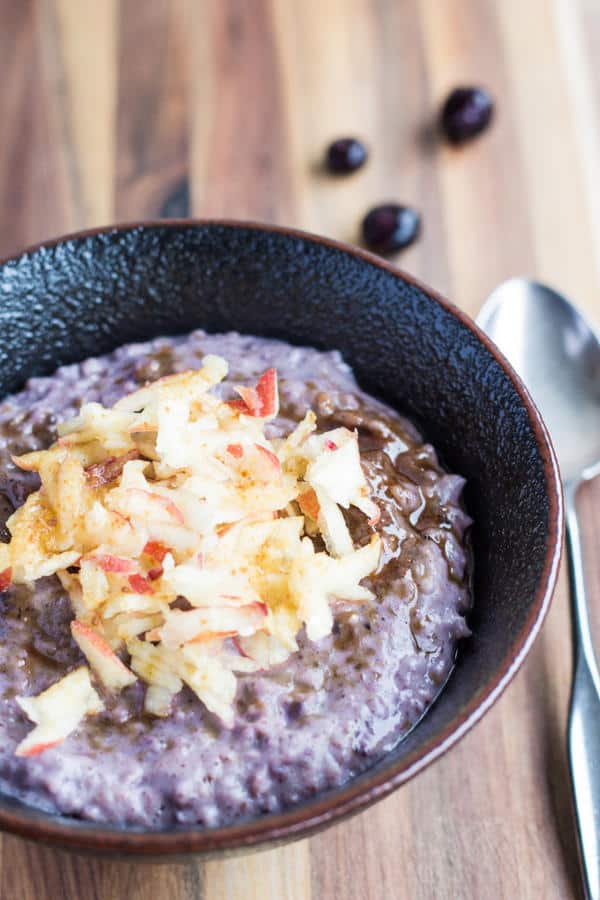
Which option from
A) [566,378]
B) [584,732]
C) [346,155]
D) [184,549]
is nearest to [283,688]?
[184,549]

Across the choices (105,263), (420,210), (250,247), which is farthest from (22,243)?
(420,210)

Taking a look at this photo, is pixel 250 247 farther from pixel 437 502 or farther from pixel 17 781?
pixel 17 781

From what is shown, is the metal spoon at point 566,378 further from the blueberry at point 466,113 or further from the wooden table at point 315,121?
the blueberry at point 466,113

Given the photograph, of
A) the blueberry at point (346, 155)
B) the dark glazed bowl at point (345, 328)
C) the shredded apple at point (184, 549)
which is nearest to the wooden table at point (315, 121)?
the blueberry at point (346, 155)

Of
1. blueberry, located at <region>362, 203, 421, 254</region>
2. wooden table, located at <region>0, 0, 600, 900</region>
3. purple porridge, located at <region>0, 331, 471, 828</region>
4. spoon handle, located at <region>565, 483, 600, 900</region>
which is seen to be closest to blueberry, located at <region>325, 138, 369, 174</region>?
wooden table, located at <region>0, 0, 600, 900</region>

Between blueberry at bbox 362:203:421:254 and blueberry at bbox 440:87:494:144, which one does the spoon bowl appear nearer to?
blueberry at bbox 362:203:421:254

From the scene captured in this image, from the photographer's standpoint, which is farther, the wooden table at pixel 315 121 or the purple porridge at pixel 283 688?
A: the wooden table at pixel 315 121

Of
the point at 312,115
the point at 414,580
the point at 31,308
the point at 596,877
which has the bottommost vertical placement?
the point at 596,877
